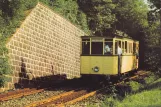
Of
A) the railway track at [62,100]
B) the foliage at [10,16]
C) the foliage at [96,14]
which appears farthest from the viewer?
the foliage at [96,14]

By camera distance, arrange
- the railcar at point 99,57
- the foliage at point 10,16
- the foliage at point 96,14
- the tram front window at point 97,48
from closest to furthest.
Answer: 1. the railcar at point 99,57
2. the tram front window at point 97,48
3. the foliage at point 10,16
4. the foliage at point 96,14

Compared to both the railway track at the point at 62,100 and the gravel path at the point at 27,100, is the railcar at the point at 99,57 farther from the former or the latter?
the gravel path at the point at 27,100

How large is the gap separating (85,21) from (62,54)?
8507mm

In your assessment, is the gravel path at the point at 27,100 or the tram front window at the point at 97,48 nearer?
the gravel path at the point at 27,100

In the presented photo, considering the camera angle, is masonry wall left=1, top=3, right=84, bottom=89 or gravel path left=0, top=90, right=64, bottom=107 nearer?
gravel path left=0, top=90, right=64, bottom=107

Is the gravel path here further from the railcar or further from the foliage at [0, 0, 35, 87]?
the foliage at [0, 0, 35, 87]

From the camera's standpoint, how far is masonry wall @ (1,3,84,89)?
18156 millimetres

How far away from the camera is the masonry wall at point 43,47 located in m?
18.2

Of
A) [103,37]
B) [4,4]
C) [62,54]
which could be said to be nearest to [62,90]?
[103,37]

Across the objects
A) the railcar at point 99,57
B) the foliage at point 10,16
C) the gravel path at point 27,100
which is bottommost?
the gravel path at point 27,100

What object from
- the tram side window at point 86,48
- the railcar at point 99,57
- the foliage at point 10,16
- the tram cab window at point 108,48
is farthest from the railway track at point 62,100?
the foliage at point 10,16

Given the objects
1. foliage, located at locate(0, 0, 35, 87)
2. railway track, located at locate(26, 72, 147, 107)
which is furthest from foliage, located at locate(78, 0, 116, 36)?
railway track, located at locate(26, 72, 147, 107)

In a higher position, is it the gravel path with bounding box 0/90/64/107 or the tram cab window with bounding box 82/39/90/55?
the tram cab window with bounding box 82/39/90/55

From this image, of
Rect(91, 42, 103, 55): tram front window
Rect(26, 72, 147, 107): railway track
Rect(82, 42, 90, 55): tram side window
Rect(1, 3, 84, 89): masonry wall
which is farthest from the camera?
Rect(1, 3, 84, 89): masonry wall
